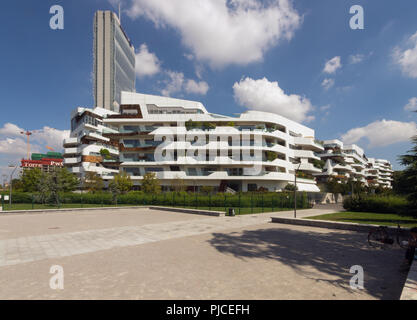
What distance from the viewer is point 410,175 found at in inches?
507

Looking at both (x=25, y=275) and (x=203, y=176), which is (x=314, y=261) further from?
(x=203, y=176)

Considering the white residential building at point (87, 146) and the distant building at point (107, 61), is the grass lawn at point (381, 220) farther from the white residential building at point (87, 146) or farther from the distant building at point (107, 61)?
the distant building at point (107, 61)

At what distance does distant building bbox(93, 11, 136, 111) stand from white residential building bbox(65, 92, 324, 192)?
342 ft

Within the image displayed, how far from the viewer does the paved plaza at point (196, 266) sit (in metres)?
5.23

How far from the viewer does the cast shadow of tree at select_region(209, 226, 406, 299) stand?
5922mm

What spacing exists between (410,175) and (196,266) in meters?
13.2

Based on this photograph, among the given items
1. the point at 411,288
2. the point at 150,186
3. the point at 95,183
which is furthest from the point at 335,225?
the point at 95,183

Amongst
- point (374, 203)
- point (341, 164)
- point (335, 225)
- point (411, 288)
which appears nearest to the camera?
point (411, 288)

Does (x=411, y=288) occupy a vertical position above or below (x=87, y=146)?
below

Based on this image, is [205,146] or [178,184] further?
[205,146]

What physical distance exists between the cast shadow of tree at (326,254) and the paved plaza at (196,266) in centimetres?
3

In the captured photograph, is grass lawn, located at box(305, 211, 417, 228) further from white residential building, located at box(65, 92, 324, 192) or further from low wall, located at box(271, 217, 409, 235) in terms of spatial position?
white residential building, located at box(65, 92, 324, 192)

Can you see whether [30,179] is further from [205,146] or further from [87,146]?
[205,146]
